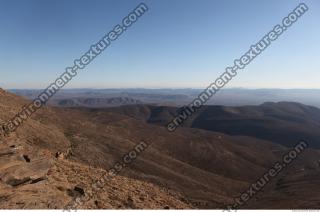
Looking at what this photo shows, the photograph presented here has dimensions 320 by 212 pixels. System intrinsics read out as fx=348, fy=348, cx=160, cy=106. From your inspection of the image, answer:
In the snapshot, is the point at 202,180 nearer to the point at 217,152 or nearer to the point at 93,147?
the point at 93,147

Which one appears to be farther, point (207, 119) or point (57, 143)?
point (207, 119)

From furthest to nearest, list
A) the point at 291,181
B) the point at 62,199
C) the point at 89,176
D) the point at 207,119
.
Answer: the point at 207,119, the point at 291,181, the point at 89,176, the point at 62,199

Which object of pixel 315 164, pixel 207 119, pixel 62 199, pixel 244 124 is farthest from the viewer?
pixel 207 119

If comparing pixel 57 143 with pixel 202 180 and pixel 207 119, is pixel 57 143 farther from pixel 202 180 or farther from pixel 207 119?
pixel 207 119

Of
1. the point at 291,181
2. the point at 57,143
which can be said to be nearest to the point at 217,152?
the point at 291,181

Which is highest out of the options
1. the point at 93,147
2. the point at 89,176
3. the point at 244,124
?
the point at 89,176

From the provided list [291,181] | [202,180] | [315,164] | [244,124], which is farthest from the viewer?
[244,124]

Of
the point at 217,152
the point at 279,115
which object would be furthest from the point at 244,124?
the point at 217,152

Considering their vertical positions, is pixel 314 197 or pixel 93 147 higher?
pixel 93 147

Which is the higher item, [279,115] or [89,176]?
[89,176]
